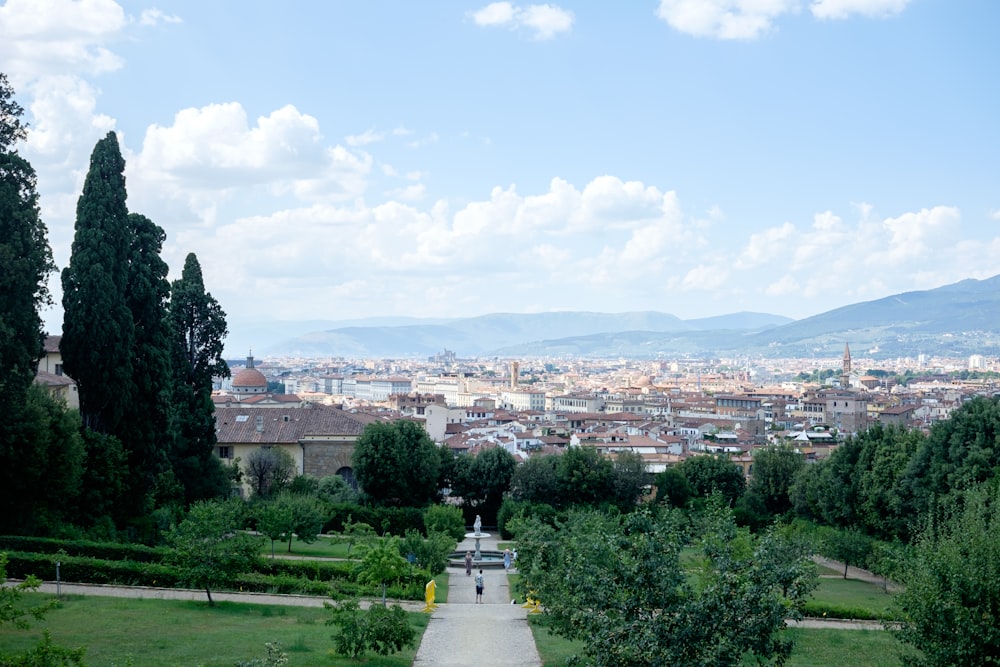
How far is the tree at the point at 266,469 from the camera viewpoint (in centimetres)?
4275

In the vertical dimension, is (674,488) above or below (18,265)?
below

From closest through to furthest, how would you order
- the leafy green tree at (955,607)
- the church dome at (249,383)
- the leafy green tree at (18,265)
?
the leafy green tree at (955,607) → the leafy green tree at (18,265) → the church dome at (249,383)

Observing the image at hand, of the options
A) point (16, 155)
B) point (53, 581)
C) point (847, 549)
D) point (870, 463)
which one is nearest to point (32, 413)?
point (53, 581)

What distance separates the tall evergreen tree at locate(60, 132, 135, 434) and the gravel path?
1086 cm

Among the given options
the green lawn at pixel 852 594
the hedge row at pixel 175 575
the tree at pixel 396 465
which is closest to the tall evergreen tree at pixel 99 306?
the hedge row at pixel 175 575

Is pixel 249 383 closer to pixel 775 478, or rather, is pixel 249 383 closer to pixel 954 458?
pixel 775 478

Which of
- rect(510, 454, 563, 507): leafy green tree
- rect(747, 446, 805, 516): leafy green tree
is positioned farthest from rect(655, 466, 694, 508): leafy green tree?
rect(510, 454, 563, 507): leafy green tree

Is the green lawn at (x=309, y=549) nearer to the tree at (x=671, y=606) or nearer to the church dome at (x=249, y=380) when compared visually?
the tree at (x=671, y=606)

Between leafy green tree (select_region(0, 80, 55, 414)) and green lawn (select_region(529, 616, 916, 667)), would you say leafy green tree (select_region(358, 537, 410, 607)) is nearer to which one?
→ green lawn (select_region(529, 616, 916, 667))

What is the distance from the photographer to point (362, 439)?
40.8 metres

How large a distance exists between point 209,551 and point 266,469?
2302cm

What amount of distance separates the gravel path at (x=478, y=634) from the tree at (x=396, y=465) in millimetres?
13791

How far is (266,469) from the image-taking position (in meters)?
43.1

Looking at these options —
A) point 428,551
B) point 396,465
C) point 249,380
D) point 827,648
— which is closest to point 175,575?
point 428,551
